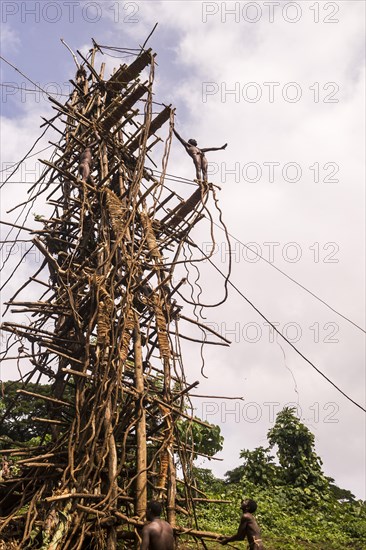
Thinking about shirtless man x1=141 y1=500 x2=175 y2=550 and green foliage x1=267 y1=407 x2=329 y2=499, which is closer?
shirtless man x1=141 y1=500 x2=175 y2=550

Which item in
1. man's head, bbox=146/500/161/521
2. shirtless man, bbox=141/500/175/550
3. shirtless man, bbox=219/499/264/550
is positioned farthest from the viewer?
shirtless man, bbox=219/499/264/550

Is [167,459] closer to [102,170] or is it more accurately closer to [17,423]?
[102,170]

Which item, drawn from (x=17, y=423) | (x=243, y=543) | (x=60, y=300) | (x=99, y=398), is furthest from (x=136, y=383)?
(x=17, y=423)

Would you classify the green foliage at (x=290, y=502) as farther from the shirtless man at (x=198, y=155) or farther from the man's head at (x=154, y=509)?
the shirtless man at (x=198, y=155)

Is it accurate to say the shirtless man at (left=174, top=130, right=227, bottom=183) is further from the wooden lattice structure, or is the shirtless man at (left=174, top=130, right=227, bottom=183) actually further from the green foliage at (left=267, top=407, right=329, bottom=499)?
the green foliage at (left=267, top=407, right=329, bottom=499)

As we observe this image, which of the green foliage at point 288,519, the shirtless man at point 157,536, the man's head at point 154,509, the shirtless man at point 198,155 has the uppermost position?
the shirtless man at point 198,155

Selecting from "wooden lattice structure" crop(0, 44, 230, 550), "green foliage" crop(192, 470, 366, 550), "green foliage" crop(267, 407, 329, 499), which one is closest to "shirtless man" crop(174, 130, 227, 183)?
"wooden lattice structure" crop(0, 44, 230, 550)

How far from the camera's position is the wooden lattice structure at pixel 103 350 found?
251 inches

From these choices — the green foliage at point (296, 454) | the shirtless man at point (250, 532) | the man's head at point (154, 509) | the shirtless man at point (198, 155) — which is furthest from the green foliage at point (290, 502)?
the shirtless man at point (198, 155)

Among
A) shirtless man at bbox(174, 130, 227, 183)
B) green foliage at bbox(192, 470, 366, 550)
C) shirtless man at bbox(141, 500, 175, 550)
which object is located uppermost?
shirtless man at bbox(174, 130, 227, 183)

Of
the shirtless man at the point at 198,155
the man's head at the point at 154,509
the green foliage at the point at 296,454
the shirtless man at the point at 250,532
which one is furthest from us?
the green foliage at the point at 296,454

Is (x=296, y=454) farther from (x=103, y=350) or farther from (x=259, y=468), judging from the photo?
(x=103, y=350)

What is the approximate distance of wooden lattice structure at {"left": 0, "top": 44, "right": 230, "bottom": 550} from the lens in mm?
6379

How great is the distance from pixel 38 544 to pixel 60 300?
10.6 ft
